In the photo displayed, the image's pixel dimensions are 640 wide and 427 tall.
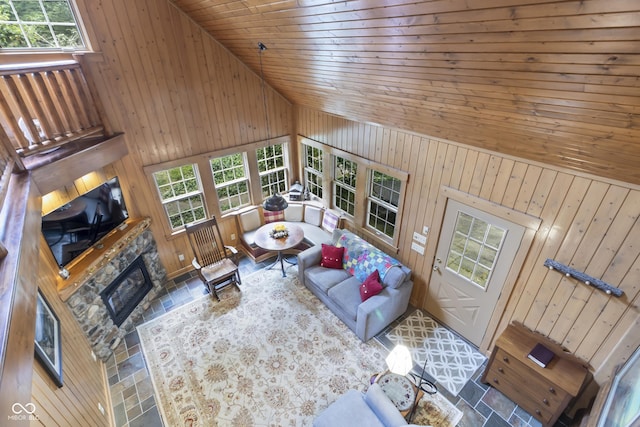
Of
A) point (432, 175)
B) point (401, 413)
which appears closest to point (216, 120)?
point (432, 175)

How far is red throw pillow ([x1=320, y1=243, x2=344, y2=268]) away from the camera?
16.1ft

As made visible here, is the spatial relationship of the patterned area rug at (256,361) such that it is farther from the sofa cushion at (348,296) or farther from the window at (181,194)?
the window at (181,194)

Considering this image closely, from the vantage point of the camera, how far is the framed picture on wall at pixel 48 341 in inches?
83.5

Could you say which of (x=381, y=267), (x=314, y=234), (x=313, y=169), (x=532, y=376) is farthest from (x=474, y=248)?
(x=313, y=169)

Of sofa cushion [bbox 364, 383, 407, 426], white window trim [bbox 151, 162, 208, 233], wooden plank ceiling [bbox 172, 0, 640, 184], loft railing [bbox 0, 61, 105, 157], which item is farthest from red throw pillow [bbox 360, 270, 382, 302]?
loft railing [bbox 0, 61, 105, 157]

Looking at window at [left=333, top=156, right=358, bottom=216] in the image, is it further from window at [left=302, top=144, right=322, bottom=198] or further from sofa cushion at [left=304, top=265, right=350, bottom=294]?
sofa cushion at [left=304, top=265, right=350, bottom=294]

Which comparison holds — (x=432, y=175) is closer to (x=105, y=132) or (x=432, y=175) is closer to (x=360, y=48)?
(x=360, y=48)

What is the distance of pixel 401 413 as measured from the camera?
3.01 m

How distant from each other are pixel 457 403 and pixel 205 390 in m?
2.97

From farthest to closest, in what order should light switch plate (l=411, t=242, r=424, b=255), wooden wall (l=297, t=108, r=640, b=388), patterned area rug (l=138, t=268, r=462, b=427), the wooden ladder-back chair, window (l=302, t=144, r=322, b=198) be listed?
window (l=302, t=144, r=322, b=198), the wooden ladder-back chair, light switch plate (l=411, t=242, r=424, b=255), patterned area rug (l=138, t=268, r=462, b=427), wooden wall (l=297, t=108, r=640, b=388)

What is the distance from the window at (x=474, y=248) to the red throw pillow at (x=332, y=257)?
166 cm

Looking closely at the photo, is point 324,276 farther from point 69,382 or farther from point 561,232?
A: point 69,382

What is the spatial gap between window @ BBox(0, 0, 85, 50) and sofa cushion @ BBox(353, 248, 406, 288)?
4.71 m

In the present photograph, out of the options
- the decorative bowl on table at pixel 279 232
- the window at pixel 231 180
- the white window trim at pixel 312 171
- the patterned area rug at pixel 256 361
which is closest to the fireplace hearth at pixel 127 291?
the patterned area rug at pixel 256 361
